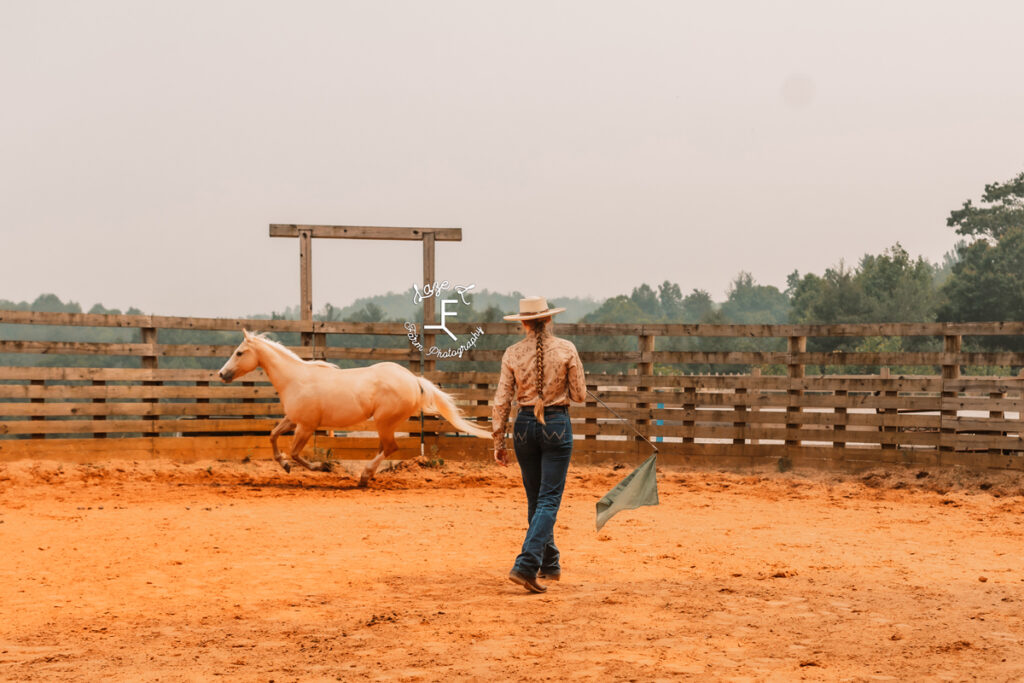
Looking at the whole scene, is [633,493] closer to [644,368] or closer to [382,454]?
[382,454]

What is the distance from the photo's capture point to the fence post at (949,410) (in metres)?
12.0

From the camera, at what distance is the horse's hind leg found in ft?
38.5

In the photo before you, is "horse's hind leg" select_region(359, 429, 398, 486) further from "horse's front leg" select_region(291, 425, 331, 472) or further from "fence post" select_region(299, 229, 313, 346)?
"fence post" select_region(299, 229, 313, 346)

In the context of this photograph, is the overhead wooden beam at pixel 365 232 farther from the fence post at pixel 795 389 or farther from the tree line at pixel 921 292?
the tree line at pixel 921 292

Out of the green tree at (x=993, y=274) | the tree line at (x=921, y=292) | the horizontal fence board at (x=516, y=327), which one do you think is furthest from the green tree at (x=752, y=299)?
the horizontal fence board at (x=516, y=327)

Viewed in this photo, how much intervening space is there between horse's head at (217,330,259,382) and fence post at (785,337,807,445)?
22.9 ft

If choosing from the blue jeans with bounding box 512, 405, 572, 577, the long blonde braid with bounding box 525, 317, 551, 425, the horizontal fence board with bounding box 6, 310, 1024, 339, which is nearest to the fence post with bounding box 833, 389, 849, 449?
the horizontal fence board with bounding box 6, 310, 1024, 339

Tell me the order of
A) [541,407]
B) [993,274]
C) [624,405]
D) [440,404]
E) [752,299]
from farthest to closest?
[752,299], [993,274], [624,405], [440,404], [541,407]

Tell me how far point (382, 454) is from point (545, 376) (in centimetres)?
615

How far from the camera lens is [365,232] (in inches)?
559

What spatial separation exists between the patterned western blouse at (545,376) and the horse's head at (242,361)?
6348 millimetres

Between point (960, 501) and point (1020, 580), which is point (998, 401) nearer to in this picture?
point (960, 501)

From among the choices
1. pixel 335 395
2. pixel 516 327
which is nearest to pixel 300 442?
pixel 335 395

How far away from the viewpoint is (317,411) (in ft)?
39.1
